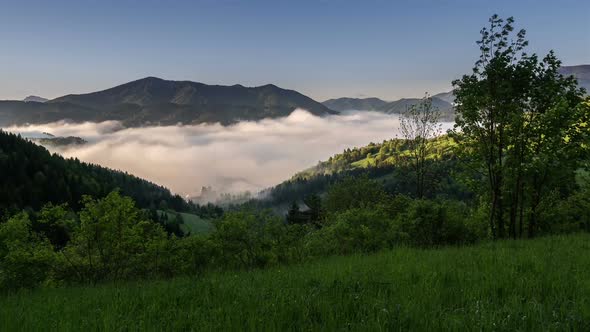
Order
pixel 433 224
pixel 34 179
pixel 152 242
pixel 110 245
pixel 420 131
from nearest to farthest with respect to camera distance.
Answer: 1. pixel 110 245
2. pixel 152 242
3. pixel 433 224
4. pixel 420 131
5. pixel 34 179

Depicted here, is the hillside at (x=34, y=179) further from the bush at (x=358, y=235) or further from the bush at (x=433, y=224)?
the bush at (x=433, y=224)

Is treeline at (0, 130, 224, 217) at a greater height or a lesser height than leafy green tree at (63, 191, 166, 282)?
lesser

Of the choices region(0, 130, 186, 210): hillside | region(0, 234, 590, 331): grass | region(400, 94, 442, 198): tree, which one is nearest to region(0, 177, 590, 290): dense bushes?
region(0, 234, 590, 331): grass

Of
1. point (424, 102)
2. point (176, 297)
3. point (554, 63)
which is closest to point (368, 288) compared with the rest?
point (176, 297)

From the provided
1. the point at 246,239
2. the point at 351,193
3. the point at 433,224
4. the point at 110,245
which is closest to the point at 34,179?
the point at 351,193

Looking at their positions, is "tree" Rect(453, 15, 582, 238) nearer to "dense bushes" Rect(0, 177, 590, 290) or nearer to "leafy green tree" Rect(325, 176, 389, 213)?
"dense bushes" Rect(0, 177, 590, 290)

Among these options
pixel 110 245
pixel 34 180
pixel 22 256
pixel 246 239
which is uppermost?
pixel 22 256

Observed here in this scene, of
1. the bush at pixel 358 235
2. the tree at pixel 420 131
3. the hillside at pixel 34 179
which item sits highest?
the tree at pixel 420 131

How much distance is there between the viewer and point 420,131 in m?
36.7

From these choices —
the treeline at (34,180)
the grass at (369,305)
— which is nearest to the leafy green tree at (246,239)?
the grass at (369,305)

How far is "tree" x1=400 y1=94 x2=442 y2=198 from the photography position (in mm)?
35812

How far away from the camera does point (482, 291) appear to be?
5.97 metres

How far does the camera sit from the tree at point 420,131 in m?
35.8

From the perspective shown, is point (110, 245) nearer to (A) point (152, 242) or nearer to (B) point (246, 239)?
(A) point (152, 242)
